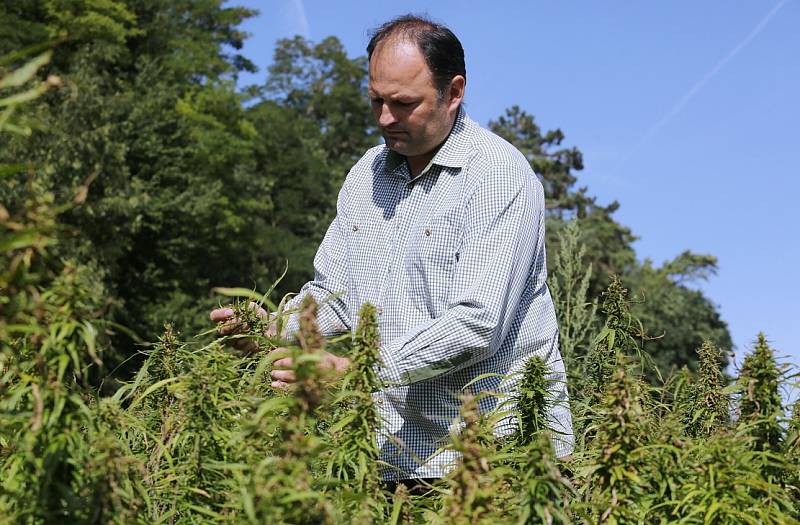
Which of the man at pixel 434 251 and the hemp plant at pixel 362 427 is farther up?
the man at pixel 434 251

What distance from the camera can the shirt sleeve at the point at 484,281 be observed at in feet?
11.0

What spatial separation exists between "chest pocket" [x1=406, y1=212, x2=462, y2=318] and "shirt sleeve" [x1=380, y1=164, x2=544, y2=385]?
0.12m

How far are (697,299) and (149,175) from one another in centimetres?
4017

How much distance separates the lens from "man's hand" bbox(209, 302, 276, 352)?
343 cm

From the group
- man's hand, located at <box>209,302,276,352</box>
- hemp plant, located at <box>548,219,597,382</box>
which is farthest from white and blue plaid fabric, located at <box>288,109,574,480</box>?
hemp plant, located at <box>548,219,597,382</box>

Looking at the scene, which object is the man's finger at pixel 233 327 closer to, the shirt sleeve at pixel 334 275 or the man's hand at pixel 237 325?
the man's hand at pixel 237 325

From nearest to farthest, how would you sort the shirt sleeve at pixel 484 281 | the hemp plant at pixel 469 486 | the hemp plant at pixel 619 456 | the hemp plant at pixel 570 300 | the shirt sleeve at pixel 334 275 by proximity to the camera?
the hemp plant at pixel 469 486, the hemp plant at pixel 619 456, the shirt sleeve at pixel 484 281, the shirt sleeve at pixel 334 275, the hemp plant at pixel 570 300

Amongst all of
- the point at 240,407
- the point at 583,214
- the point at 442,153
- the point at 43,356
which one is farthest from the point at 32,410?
the point at 583,214

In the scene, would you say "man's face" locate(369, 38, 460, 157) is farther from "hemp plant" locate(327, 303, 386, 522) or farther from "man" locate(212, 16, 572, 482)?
"hemp plant" locate(327, 303, 386, 522)

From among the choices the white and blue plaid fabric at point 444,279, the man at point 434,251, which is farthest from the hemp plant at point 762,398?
the man at point 434,251

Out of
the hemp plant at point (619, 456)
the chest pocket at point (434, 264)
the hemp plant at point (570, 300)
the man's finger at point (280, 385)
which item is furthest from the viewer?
the hemp plant at point (570, 300)

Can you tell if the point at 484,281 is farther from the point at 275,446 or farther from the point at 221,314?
the point at 275,446

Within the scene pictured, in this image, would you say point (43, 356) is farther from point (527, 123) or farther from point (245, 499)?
point (527, 123)

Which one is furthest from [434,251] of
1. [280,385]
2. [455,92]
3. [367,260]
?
[280,385]
